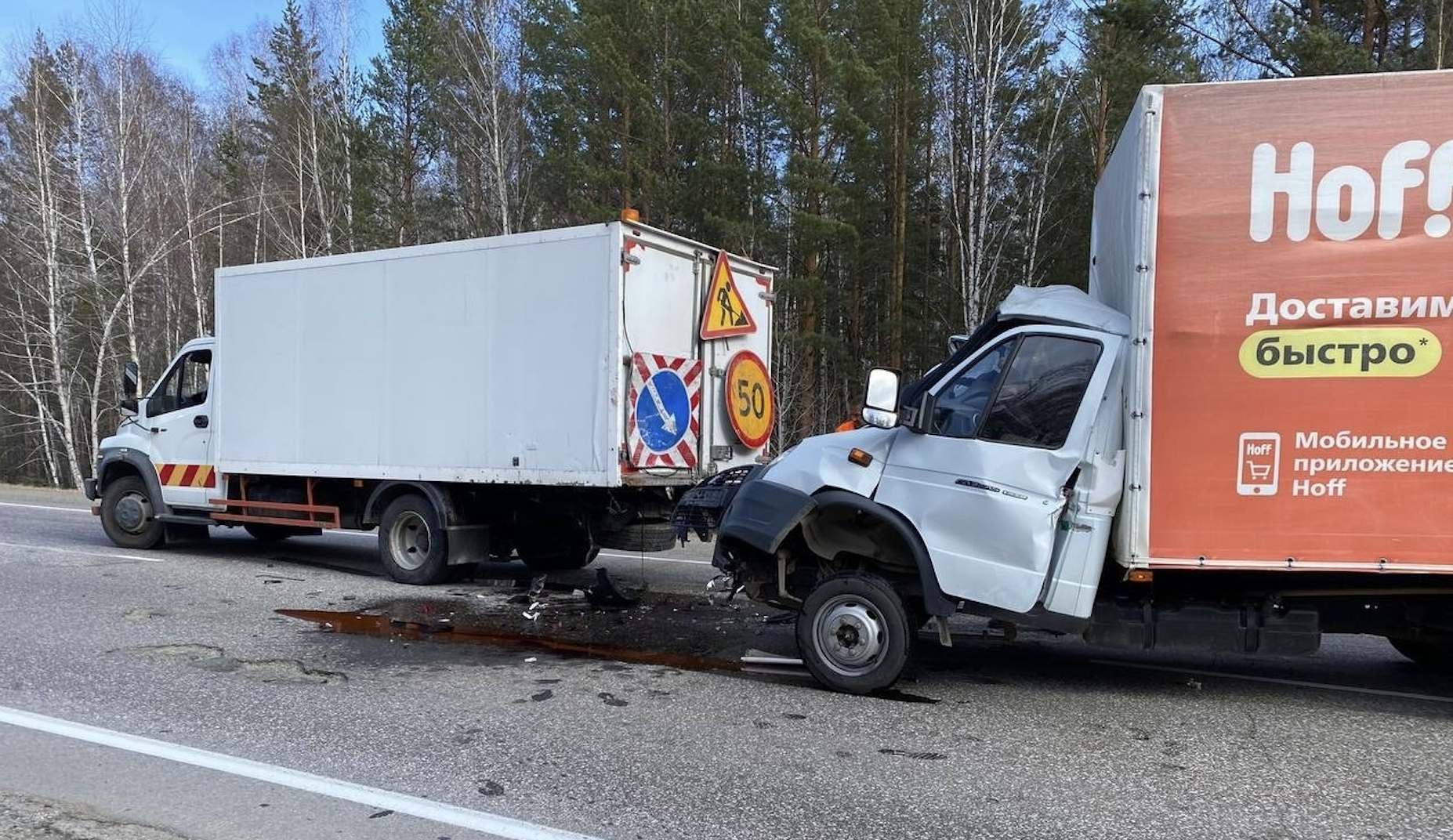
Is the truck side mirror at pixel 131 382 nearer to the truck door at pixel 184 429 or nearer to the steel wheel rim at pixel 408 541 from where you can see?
the truck door at pixel 184 429

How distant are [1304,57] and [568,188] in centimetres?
1560

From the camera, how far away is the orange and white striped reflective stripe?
1052cm

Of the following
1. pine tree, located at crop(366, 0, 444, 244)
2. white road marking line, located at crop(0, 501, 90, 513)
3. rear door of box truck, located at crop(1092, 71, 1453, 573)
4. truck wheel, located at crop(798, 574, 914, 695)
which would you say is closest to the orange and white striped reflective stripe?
white road marking line, located at crop(0, 501, 90, 513)

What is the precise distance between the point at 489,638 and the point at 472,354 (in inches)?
107

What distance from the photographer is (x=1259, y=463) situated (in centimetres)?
489

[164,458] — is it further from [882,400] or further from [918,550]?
[918,550]

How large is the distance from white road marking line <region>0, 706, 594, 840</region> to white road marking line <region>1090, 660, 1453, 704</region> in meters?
4.23

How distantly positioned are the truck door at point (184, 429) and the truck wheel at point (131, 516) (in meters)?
0.47

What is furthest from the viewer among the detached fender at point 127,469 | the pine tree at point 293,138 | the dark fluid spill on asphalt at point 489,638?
the pine tree at point 293,138

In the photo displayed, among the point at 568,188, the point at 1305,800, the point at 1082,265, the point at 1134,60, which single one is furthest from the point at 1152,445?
the point at 568,188

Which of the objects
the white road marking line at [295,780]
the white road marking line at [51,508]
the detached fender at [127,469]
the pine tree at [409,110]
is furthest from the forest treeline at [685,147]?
the white road marking line at [295,780]

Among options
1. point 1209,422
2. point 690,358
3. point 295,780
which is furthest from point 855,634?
point 690,358

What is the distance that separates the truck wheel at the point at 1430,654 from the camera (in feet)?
20.2

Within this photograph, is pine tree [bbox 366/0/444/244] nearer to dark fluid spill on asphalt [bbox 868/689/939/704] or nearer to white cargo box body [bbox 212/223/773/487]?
white cargo box body [bbox 212/223/773/487]
